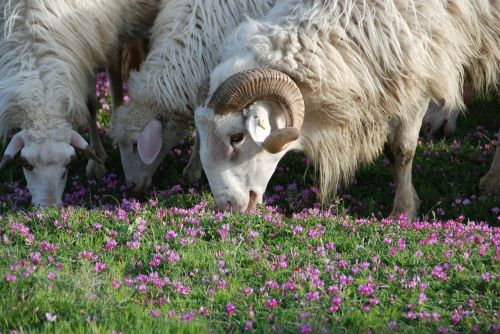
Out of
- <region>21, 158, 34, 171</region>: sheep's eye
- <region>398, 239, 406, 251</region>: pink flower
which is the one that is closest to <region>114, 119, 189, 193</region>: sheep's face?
<region>21, 158, 34, 171</region>: sheep's eye

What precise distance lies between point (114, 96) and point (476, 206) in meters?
4.26

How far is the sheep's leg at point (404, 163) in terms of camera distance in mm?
7445

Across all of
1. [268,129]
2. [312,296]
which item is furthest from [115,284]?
[268,129]

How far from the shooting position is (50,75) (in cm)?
755

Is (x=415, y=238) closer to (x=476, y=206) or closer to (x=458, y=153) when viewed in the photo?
(x=476, y=206)

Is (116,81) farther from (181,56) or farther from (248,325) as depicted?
(248,325)

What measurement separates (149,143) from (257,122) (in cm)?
168

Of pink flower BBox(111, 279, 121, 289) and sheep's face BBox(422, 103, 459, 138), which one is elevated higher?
sheep's face BBox(422, 103, 459, 138)

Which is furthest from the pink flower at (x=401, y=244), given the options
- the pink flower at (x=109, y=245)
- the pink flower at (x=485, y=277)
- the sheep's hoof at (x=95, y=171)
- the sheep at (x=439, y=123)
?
the sheep at (x=439, y=123)

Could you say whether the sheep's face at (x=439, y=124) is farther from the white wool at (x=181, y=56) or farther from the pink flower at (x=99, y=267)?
the pink flower at (x=99, y=267)

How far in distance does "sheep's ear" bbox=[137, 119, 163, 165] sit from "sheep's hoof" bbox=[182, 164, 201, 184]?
2.22 feet

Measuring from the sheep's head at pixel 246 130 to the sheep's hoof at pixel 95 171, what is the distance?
2.23m

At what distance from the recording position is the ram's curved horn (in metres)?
6.34

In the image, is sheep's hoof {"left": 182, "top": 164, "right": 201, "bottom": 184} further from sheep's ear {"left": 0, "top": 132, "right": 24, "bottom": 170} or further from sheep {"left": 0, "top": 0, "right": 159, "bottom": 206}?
sheep's ear {"left": 0, "top": 132, "right": 24, "bottom": 170}
